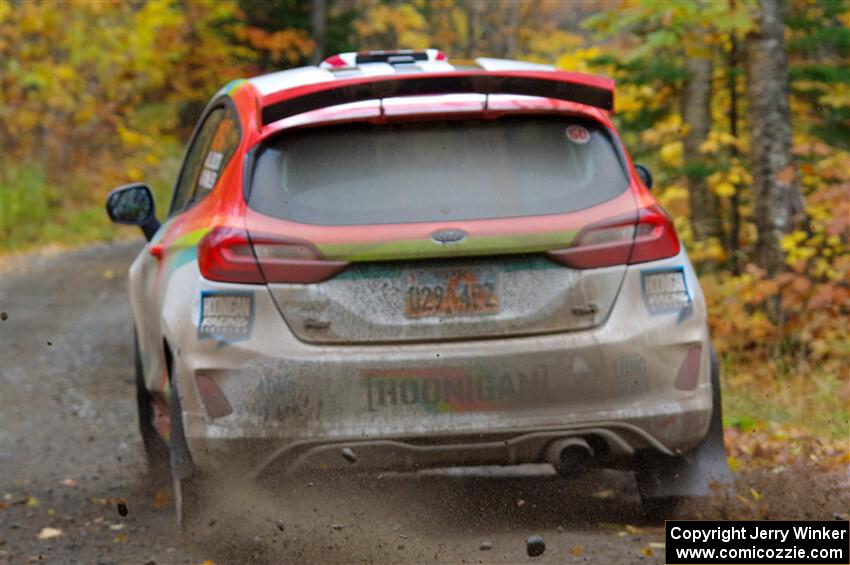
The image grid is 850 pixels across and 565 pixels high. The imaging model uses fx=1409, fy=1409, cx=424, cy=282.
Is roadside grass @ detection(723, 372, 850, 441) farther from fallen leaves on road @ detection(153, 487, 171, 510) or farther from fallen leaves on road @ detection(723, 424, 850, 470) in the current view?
fallen leaves on road @ detection(153, 487, 171, 510)

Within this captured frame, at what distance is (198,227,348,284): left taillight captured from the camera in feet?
15.8

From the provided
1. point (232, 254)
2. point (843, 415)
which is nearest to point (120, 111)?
point (843, 415)

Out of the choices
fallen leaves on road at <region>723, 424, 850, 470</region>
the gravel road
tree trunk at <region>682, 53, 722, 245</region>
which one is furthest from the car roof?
tree trunk at <region>682, 53, 722, 245</region>

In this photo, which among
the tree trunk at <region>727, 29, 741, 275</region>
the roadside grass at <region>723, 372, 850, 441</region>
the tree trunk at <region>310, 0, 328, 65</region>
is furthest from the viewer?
the tree trunk at <region>310, 0, 328, 65</region>

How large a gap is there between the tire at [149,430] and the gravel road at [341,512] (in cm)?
11

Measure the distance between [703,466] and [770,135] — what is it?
7.14m

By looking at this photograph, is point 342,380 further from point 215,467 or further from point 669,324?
point 669,324

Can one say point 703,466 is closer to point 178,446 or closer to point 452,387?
point 452,387

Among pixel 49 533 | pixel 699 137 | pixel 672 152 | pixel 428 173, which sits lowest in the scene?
pixel 672 152

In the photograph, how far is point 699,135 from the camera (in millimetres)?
15375

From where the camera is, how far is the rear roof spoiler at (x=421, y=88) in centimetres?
506

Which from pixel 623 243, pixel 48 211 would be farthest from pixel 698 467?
pixel 48 211

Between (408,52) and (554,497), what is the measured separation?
206cm

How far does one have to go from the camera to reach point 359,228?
15.9 ft
